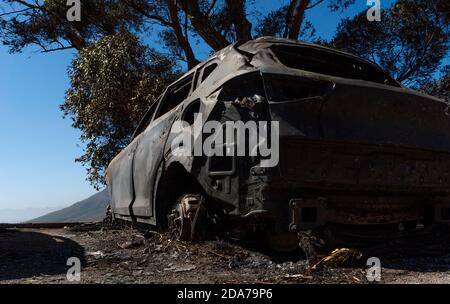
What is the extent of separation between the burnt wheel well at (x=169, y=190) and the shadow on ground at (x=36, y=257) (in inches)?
31.8

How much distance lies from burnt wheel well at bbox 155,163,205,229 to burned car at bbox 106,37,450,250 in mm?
124

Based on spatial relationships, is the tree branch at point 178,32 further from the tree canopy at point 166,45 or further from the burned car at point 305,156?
the burned car at point 305,156

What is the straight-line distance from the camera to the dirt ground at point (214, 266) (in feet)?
10.00

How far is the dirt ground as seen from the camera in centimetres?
305

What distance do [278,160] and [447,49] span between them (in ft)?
47.3

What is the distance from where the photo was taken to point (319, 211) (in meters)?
3.17

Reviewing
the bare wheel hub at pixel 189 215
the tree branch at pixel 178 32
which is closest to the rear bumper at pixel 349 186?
the bare wheel hub at pixel 189 215

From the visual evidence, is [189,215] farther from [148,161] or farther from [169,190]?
[148,161]

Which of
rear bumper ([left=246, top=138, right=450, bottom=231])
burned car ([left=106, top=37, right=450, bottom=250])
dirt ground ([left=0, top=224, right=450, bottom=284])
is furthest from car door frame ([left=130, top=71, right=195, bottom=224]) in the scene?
rear bumper ([left=246, top=138, right=450, bottom=231])

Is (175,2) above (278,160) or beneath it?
above

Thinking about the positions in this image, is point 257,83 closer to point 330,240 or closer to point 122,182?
point 330,240

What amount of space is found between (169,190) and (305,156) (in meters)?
1.59
